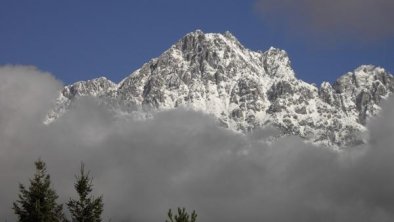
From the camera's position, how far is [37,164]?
64000mm

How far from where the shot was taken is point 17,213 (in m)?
61.5

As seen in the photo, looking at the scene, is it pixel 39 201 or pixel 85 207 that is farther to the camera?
pixel 39 201

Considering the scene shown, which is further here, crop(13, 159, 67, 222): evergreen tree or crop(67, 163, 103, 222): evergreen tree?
crop(13, 159, 67, 222): evergreen tree

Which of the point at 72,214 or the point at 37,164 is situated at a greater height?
the point at 37,164

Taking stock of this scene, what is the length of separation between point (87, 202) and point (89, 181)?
389 cm

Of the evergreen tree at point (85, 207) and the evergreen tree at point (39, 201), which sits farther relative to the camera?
the evergreen tree at point (39, 201)

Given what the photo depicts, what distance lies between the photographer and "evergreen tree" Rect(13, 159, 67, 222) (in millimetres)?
62062

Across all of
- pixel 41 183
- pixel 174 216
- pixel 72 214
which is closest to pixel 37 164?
pixel 41 183

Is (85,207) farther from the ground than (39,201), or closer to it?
closer to it

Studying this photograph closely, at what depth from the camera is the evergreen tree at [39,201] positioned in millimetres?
62062

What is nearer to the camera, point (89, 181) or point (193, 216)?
point (193, 216)

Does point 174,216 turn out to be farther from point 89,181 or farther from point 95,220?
point 89,181

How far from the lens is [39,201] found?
206 feet

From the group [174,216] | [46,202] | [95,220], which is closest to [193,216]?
[174,216]
